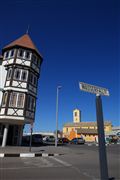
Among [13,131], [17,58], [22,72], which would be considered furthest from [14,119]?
[17,58]

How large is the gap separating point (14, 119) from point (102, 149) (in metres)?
19.3

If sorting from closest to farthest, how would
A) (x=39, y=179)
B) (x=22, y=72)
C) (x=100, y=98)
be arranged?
(x=100, y=98) → (x=39, y=179) → (x=22, y=72)

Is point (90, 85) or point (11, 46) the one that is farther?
point (11, 46)

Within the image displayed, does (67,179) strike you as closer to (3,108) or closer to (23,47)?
(3,108)

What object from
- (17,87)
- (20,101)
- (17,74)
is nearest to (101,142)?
(20,101)

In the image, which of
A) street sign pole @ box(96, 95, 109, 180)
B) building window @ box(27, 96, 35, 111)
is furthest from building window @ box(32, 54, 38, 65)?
street sign pole @ box(96, 95, 109, 180)

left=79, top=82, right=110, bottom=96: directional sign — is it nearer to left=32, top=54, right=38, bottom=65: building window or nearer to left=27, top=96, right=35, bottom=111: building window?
left=27, top=96, right=35, bottom=111: building window

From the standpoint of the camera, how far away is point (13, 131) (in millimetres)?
26906

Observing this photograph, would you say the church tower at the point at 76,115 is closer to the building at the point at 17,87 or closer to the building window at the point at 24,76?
the building at the point at 17,87

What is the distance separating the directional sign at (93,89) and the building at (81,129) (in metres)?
60.3

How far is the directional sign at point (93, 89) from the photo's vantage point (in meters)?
5.88

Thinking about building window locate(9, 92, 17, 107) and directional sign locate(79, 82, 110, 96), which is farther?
building window locate(9, 92, 17, 107)

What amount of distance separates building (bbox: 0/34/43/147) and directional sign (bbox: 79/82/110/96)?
18.5m

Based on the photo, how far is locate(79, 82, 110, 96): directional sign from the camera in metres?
5.88
